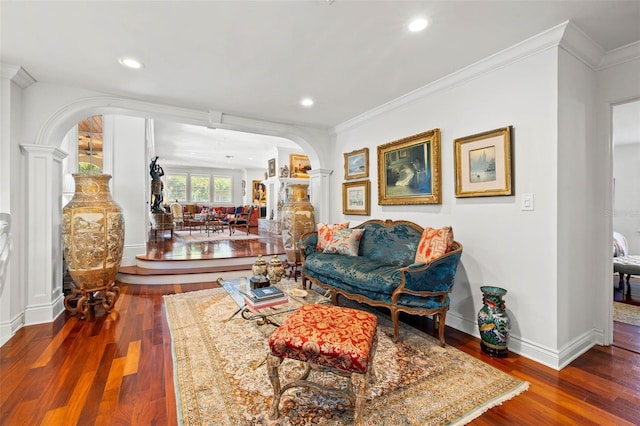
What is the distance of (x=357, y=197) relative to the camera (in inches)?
159

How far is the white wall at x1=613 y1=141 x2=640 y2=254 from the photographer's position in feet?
16.5

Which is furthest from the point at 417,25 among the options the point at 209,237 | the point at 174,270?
the point at 209,237

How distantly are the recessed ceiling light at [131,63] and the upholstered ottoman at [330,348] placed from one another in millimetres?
2600

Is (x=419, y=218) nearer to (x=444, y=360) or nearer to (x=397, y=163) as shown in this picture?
(x=397, y=163)

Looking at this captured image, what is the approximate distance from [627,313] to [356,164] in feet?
11.7

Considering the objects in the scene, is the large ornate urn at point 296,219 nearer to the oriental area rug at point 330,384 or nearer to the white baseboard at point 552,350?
the oriental area rug at point 330,384

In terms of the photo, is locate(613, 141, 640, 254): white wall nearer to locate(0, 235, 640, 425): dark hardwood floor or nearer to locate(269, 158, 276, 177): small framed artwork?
locate(0, 235, 640, 425): dark hardwood floor

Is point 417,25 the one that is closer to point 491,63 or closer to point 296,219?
point 491,63

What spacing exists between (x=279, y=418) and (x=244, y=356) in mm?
722

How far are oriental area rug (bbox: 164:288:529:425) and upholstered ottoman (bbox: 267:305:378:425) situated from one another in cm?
16

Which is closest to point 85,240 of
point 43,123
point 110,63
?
point 43,123

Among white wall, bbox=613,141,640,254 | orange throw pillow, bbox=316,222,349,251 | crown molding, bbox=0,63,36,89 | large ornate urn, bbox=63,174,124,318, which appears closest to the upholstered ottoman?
orange throw pillow, bbox=316,222,349,251

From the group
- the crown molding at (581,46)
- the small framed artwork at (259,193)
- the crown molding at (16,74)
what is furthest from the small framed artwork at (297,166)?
the crown molding at (581,46)

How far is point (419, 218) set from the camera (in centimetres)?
311
